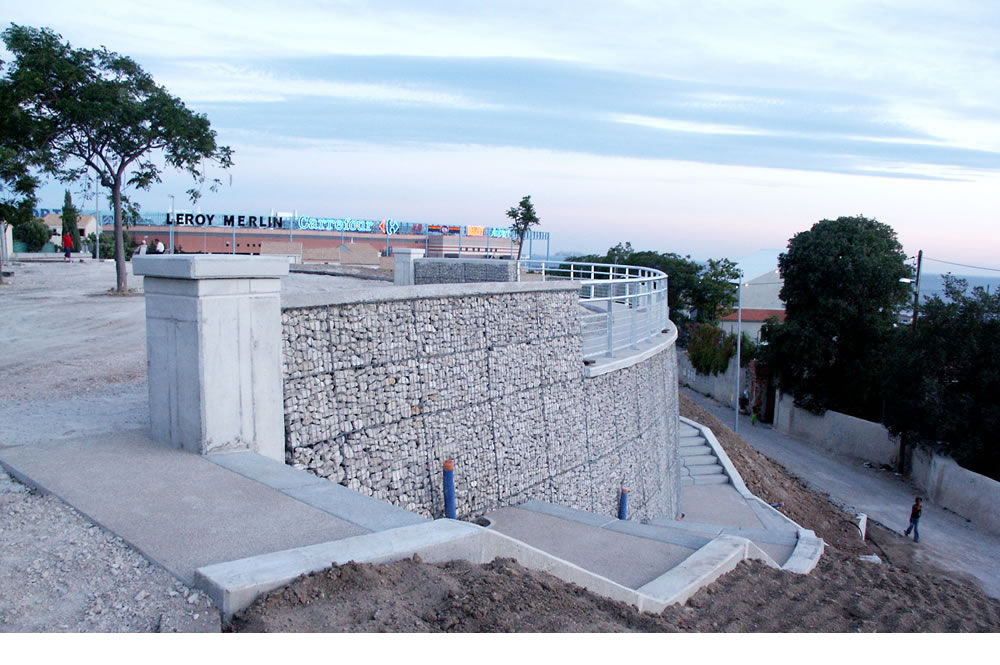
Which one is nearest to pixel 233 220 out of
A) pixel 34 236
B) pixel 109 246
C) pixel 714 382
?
pixel 109 246

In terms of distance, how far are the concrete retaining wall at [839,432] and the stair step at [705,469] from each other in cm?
1157

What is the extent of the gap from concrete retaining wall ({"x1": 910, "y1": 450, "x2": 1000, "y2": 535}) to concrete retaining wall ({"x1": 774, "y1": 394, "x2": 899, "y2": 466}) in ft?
7.09

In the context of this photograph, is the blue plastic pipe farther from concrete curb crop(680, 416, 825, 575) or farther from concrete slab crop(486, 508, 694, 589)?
concrete curb crop(680, 416, 825, 575)

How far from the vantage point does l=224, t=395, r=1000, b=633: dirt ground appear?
3.85 m

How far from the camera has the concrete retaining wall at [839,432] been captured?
31875mm

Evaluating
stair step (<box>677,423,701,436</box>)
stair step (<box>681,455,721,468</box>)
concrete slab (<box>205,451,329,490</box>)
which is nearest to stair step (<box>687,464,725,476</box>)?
Result: stair step (<box>681,455,721,468</box>)

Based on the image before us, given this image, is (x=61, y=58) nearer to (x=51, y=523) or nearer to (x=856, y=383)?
(x=51, y=523)

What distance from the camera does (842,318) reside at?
35.7 metres

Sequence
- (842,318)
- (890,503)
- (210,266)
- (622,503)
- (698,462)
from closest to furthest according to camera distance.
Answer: (210,266) < (622,503) < (698,462) < (890,503) < (842,318)

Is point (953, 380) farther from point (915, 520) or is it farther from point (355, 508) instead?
point (355, 508)

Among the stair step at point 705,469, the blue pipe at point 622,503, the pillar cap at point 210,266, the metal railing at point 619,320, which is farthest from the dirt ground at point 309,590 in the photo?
the stair step at point 705,469

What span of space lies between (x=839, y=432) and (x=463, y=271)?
934 inches

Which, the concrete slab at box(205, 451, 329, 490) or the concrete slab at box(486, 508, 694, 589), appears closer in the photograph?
the concrete slab at box(205, 451, 329, 490)

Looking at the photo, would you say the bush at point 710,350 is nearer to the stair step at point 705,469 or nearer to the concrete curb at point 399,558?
the stair step at point 705,469
